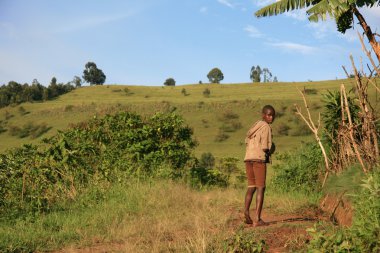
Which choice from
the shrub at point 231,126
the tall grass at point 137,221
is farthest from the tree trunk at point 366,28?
the shrub at point 231,126

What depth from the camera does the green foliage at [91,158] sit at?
359 inches

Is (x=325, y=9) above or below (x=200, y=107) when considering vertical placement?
above

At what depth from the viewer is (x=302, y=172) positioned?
40.2 ft

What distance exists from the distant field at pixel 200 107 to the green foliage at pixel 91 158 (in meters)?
16.8

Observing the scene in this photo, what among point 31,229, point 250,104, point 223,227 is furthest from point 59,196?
point 250,104

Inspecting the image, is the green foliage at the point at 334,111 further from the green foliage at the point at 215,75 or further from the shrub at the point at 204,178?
the green foliage at the point at 215,75

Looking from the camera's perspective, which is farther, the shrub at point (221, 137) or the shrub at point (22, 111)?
the shrub at point (22, 111)

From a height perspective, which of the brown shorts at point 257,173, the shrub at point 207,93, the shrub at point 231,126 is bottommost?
the shrub at point 231,126

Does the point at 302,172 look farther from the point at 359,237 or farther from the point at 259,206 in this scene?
the point at 359,237

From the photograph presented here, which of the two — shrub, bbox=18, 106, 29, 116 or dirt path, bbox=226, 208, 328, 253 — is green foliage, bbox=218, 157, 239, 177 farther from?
shrub, bbox=18, 106, 29, 116

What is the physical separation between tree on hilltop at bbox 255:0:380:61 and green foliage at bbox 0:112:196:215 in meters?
3.95

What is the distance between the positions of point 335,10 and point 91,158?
7012mm

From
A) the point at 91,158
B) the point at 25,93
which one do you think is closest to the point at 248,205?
the point at 91,158

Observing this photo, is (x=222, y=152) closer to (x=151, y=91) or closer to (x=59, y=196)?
(x=59, y=196)
